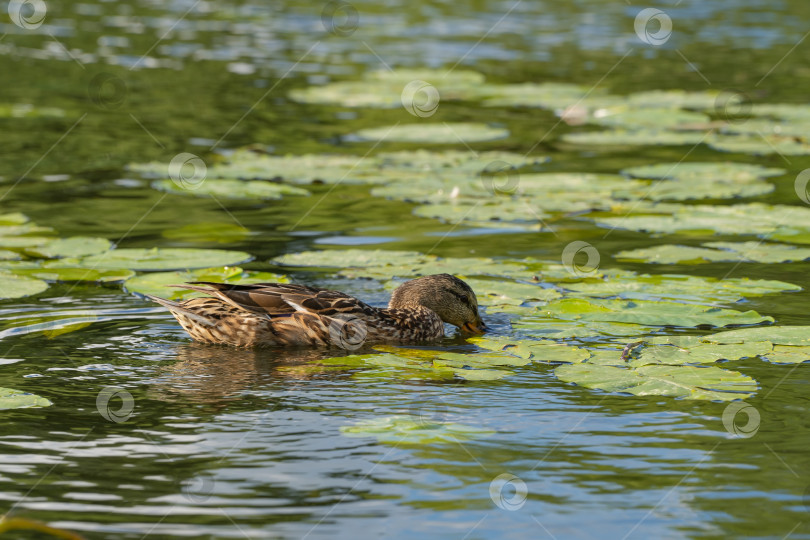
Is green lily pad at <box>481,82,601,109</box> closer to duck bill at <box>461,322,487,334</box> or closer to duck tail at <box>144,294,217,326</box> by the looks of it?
duck bill at <box>461,322,487,334</box>

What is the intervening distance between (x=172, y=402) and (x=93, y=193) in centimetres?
682

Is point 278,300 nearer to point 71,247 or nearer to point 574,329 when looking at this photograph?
point 574,329

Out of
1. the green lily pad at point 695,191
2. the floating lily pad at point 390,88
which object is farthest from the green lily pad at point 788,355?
the floating lily pad at point 390,88

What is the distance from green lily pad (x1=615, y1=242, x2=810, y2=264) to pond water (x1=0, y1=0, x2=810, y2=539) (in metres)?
0.10

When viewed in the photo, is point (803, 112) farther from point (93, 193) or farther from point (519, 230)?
point (93, 193)

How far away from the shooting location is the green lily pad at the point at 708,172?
1350cm

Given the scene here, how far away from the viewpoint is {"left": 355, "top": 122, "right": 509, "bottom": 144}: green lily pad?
16203 millimetres

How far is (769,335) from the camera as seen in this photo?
7.79 metres

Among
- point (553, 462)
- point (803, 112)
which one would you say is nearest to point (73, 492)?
point (553, 462)

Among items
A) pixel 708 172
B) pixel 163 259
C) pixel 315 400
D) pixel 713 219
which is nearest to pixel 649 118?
pixel 708 172

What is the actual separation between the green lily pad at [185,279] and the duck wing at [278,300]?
2.91ft

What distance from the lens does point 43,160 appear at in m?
14.5

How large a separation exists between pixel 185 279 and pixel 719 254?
472 cm

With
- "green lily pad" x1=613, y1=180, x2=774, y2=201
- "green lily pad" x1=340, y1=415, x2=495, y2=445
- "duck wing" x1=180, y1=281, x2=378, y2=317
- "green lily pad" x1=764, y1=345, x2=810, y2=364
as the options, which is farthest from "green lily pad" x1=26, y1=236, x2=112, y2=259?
A: "green lily pad" x1=764, y1=345, x2=810, y2=364
